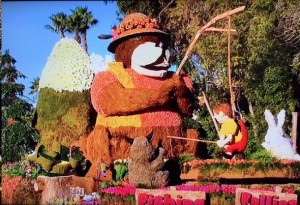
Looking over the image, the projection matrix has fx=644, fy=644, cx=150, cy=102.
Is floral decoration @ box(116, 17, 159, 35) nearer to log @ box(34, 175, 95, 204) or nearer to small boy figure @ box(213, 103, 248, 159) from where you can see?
small boy figure @ box(213, 103, 248, 159)

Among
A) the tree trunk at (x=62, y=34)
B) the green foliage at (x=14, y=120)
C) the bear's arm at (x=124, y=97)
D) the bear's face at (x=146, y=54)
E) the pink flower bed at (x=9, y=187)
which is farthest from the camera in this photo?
the tree trunk at (x=62, y=34)

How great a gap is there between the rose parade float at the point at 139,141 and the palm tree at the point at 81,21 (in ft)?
3.11

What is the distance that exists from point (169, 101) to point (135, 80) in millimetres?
469

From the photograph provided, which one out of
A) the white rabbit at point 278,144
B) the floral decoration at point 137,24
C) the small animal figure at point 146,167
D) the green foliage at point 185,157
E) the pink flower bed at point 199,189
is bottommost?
the pink flower bed at point 199,189

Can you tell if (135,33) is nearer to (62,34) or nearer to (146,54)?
(146,54)

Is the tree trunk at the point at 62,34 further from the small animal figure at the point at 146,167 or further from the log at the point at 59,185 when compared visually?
the small animal figure at the point at 146,167

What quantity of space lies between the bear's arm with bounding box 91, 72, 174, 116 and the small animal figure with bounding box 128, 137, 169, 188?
3.22 feet

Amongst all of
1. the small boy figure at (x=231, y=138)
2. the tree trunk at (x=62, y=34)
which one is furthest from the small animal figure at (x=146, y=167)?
the tree trunk at (x=62, y=34)

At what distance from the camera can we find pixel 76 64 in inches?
336

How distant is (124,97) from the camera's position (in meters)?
7.29

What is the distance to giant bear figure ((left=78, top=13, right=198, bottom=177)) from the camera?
Answer: 7.27 meters

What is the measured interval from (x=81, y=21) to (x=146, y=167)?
4.00m

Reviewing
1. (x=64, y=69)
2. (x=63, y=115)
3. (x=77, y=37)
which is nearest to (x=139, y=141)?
(x=63, y=115)

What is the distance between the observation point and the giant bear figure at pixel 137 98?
23.9 ft
